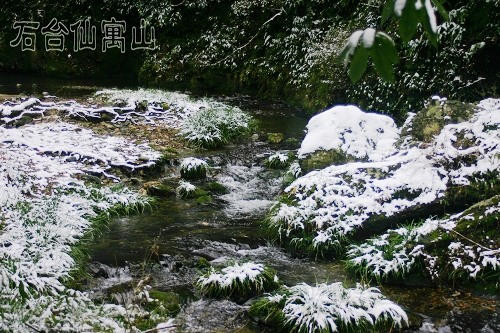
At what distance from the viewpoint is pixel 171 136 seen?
30.5 ft

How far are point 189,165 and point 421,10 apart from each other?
6339mm

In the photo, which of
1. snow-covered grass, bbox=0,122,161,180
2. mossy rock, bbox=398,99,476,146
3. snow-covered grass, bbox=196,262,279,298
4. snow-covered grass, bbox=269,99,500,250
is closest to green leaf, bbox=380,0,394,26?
snow-covered grass, bbox=196,262,279,298

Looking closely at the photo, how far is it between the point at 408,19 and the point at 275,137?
325 inches

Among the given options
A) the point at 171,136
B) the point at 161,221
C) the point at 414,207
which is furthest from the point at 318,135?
the point at 171,136

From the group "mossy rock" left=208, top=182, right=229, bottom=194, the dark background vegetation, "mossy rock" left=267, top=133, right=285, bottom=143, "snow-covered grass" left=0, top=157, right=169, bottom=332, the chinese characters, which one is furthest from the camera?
the chinese characters

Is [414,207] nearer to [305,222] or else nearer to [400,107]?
[305,222]

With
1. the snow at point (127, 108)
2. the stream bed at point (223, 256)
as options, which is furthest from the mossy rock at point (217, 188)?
the snow at point (127, 108)

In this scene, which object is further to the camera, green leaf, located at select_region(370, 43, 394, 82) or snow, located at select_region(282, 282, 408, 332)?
snow, located at select_region(282, 282, 408, 332)

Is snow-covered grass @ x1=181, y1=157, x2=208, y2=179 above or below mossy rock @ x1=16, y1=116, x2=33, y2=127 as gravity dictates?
below

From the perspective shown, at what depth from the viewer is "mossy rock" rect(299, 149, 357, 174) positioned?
20.0 ft

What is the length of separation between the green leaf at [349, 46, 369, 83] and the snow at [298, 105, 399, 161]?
5.02 m

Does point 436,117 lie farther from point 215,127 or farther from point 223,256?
point 215,127

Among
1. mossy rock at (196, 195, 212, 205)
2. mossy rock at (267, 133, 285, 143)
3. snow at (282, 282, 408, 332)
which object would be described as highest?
mossy rock at (267, 133, 285, 143)

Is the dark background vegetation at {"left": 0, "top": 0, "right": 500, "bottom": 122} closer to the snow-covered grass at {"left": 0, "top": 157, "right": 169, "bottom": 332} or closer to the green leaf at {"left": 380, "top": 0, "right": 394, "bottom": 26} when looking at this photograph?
the snow-covered grass at {"left": 0, "top": 157, "right": 169, "bottom": 332}
